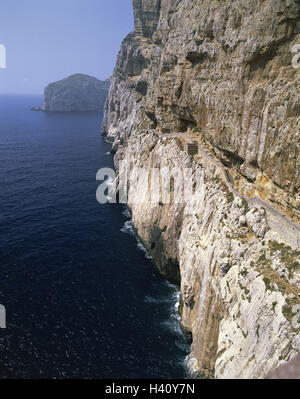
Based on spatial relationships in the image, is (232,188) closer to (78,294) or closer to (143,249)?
(143,249)

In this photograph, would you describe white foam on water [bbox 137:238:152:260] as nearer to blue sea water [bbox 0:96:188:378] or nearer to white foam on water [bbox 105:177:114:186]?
blue sea water [bbox 0:96:188:378]

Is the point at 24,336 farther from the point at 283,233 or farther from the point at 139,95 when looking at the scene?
the point at 139,95

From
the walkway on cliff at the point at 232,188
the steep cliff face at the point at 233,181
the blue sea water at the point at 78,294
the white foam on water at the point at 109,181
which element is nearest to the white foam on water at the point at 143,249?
the blue sea water at the point at 78,294

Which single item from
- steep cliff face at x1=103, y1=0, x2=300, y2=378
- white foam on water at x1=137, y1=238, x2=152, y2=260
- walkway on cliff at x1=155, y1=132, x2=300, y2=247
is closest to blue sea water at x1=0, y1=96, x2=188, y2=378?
white foam on water at x1=137, y1=238, x2=152, y2=260

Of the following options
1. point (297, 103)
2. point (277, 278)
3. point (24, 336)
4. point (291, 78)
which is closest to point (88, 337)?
point (24, 336)

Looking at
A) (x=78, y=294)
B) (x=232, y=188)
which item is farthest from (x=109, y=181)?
(x=232, y=188)

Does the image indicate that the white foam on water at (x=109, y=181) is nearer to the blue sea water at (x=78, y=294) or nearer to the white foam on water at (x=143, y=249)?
the blue sea water at (x=78, y=294)
